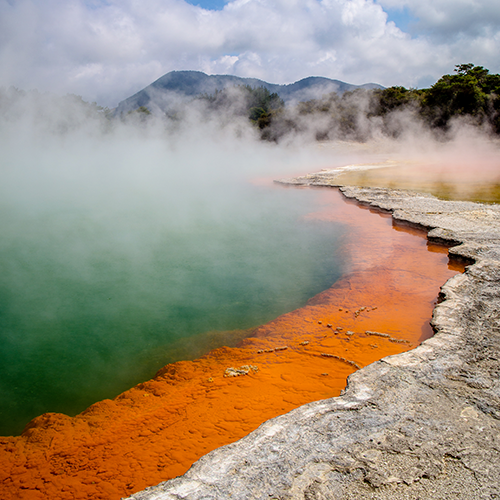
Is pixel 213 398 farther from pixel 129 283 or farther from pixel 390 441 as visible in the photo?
pixel 129 283

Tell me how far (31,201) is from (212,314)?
609 cm

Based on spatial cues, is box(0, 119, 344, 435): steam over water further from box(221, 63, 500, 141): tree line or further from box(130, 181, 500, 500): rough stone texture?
box(221, 63, 500, 141): tree line

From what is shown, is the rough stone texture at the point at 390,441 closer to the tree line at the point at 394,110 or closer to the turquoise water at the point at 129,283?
the turquoise water at the point at 129,283

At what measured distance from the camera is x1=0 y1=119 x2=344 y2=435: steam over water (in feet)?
7.94

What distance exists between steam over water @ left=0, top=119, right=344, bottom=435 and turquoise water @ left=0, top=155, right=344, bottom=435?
0.04 ft

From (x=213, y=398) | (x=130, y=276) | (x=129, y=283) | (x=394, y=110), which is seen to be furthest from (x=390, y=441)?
(x=394, y=110)

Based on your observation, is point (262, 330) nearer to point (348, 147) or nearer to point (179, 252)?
point (179, 252)

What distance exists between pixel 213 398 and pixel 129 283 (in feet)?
6.59

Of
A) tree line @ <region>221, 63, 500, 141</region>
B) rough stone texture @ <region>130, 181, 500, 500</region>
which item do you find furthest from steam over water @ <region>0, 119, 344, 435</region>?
tree line @ <region>221, 63, 500, 141</region>

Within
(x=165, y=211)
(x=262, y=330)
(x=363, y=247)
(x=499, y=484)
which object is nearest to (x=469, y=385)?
(x=499, y=484)

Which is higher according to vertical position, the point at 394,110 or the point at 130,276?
the point at 394,110

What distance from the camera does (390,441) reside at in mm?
1303

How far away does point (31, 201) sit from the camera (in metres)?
7.08

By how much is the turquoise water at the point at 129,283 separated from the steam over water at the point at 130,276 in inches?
0.5
